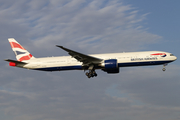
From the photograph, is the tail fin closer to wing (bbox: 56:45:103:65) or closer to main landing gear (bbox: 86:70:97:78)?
wing (bbox: 56:45:103:65)

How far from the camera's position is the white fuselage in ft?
134

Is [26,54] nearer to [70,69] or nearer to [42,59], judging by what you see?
[42,59]

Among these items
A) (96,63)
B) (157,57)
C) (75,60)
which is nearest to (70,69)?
(75,60)

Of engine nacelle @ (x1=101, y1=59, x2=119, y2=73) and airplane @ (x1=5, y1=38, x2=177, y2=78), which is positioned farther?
airplane @ (x1=5, y1=38, x2=177, y2=78)

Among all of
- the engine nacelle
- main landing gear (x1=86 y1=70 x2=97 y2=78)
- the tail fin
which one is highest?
the tail fin

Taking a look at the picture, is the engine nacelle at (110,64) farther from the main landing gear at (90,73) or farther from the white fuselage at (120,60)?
the main landing gear at (90,73)

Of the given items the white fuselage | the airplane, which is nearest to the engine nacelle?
the airplane

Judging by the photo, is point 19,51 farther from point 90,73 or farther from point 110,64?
point 110,64

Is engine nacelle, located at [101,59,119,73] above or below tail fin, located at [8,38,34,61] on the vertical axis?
below

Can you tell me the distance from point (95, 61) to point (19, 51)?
15305 millimetres

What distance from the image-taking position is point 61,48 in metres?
36.4

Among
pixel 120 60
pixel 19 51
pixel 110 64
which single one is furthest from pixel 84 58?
pixel 19 51

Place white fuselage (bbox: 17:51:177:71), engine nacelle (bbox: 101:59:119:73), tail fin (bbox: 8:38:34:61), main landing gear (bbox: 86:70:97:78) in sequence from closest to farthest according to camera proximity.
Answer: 1. engine nacelle (bbox: 101:59:119:73)
2. white fuselage (bbox: 17:51:177:71)
3. main landing gear (bbox: 86:70:97:78)
4. tail fin (bbox: 8:38:34:61)

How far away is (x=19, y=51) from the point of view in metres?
47.8
